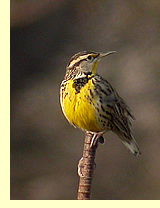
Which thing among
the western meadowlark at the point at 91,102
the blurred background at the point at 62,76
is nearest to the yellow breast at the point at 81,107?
the western meadowlark at the point at 91,102

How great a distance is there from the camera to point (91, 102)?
4.08 ft

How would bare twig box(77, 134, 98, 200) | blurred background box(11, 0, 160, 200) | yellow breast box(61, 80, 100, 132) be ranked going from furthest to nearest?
blurred background box(11, 0, 160, 200) < yellow breast box(61, 80, 100, 132) < bare twig box(77, 134, 98, 200)

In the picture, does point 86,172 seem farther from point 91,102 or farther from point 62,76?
point 62,76

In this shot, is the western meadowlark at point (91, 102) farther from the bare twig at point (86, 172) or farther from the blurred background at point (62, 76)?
the blurred background at point (62, 76)

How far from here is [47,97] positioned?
9.74ft

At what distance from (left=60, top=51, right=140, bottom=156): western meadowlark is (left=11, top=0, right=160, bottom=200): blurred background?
1.25 m

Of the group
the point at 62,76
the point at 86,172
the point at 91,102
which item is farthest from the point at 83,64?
the point at 62,76

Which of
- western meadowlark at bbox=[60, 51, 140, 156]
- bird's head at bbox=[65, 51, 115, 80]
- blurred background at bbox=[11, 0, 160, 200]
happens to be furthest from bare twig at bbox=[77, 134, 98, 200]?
blurred background at bbox=[11, 0, 160, 200]

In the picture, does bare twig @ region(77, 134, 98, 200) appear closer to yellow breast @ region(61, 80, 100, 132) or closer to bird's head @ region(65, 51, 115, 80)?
yellow breast @ region(61, 80, 100, 132)

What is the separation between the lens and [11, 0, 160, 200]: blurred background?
8.77ft

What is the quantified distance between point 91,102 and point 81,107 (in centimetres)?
3

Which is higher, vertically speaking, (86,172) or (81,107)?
(81,107)

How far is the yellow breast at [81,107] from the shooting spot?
4.05 ft

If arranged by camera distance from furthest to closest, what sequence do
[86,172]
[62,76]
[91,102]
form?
[62,76] < [91,102] < [86,172]
